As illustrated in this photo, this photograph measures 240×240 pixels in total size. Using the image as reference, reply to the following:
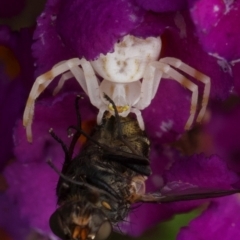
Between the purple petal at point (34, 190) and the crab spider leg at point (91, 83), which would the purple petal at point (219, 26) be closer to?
the crab spider leg at point (91, 83)

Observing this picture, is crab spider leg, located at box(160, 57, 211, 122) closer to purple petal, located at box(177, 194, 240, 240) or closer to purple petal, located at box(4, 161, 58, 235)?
purple petal, located at box(177, 194, 240, 240)

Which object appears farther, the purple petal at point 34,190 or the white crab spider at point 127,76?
the purple petal at point 34,190

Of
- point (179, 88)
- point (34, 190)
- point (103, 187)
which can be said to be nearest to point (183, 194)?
point (103, 187)

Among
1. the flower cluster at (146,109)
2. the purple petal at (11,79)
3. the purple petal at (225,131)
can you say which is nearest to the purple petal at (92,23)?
the flower cluster at (146,109)

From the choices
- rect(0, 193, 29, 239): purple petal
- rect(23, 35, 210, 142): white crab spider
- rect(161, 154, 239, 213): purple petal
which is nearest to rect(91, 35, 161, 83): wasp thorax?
rect(23, 35, 210, 142): white crab spider

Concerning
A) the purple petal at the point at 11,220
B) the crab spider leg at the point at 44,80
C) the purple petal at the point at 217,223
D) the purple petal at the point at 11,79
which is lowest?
the purple petal at the point at 11,220
